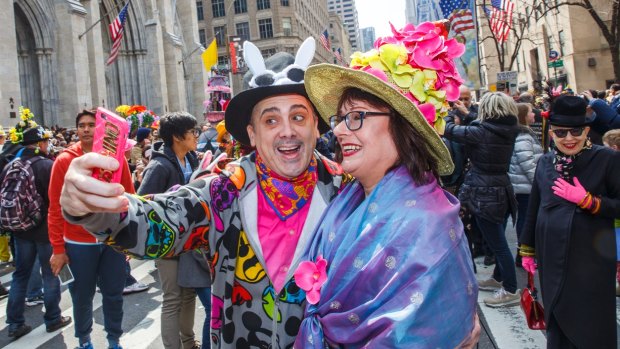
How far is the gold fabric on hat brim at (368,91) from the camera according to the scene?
6.06 ft

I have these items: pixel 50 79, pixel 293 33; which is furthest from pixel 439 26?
pixel 293 33

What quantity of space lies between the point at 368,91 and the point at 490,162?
13.7 feet

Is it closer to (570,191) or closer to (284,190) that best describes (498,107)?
(570,191)

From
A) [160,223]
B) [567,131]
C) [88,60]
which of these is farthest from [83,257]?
[88,60]

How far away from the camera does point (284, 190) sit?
90.8 inches

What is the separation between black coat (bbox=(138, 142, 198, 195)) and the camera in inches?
182

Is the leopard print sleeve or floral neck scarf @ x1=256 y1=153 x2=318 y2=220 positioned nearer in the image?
the leopard print sleeve

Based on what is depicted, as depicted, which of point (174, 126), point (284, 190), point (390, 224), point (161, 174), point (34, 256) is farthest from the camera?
point (34, 256)

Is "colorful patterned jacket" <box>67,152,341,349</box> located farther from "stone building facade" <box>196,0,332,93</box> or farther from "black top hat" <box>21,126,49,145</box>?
"stone building facade" <box>196,0,332,93</box>

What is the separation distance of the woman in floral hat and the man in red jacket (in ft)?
10.2

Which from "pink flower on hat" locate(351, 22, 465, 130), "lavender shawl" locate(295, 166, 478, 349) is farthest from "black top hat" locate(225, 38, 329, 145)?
"lavender shawl" locate(295, 166, 478, 349)

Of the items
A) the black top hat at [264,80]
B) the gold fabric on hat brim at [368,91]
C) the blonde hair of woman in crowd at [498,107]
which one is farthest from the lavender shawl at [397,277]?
the blonde hair of woman in crowd at [498,107]

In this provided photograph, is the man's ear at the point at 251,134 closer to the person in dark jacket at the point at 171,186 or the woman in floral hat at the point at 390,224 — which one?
the woman in floral hat at the point at 390,224

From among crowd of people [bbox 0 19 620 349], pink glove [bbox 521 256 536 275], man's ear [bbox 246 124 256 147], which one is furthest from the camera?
pink glove [bbox 521 256 536 275]
